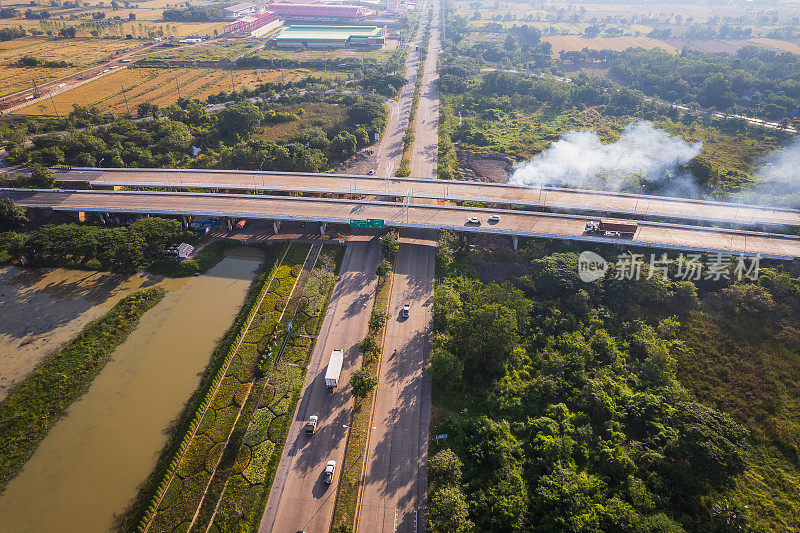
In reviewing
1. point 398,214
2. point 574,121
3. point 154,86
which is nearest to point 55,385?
point 398,214

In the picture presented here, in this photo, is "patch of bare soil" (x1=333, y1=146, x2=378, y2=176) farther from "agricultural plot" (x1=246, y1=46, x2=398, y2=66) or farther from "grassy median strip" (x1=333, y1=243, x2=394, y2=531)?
"agricultural plot" (x1=246, y1=46, x2=398, y2=66)

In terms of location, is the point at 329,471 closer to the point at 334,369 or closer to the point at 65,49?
the point at 334,369

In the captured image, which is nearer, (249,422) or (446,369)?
(249,422)

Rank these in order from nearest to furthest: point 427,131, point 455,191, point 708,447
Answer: point 708,447, point 455,191, point 427,131

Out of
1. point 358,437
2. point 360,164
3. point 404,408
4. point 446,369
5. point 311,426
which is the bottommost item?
point 358,437

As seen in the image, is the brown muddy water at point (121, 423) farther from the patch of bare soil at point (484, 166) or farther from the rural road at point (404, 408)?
the patch of bare soil at point (484, 166)

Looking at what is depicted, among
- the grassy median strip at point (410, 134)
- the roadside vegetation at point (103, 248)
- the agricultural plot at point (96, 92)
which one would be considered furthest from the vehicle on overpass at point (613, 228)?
the agricultural plot at point (96, 92)

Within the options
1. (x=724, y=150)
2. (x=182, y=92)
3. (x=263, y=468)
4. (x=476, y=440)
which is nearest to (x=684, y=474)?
(x=476, y=440)
